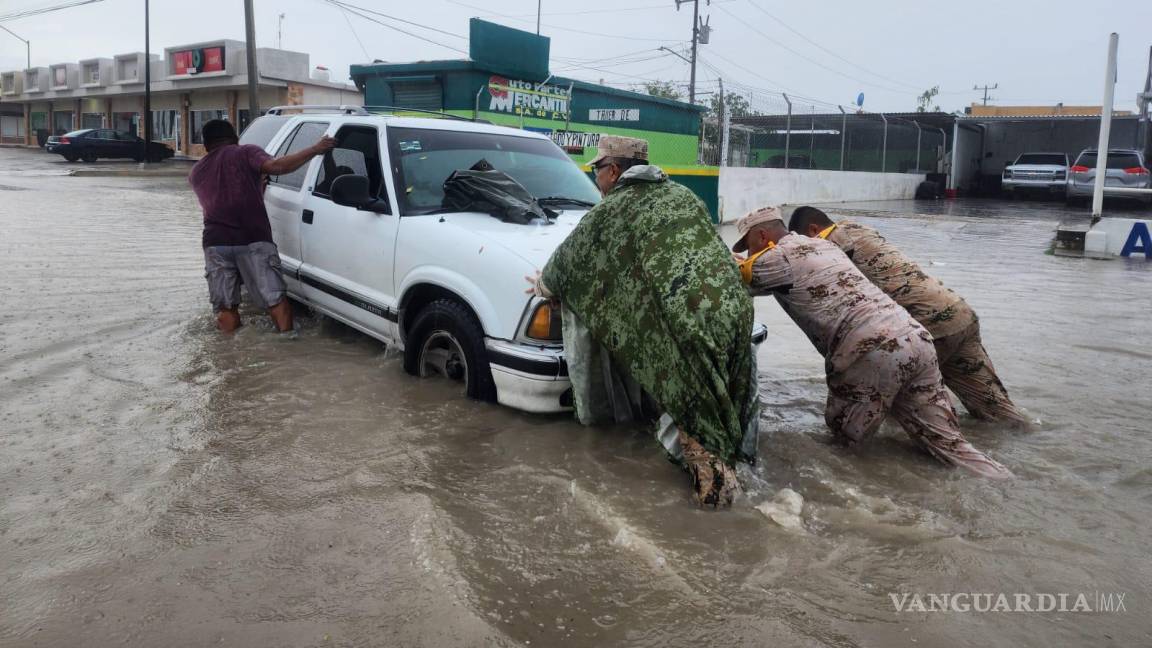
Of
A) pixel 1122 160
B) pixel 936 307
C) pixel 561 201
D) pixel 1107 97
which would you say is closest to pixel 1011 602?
pixel 936 307

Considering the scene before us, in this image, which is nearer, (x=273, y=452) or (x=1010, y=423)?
(x=273, y=452)

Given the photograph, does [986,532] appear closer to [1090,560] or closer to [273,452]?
[1090,560]

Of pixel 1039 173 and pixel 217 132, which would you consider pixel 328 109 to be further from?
pixel 1039 173

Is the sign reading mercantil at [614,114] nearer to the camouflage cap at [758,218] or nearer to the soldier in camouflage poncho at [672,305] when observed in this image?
the camouflage cap at [758,218]

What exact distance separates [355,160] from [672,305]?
2.86 meters

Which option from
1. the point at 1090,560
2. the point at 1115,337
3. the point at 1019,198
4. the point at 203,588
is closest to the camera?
the point at 203,588

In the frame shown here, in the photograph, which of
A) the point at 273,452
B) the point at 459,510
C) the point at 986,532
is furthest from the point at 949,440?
the point at 273,452

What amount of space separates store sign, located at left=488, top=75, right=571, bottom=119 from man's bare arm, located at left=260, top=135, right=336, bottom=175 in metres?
9.54

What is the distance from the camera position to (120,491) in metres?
3.56

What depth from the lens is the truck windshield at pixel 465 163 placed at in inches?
200

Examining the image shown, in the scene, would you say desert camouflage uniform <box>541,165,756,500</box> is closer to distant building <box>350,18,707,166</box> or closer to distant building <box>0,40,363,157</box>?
distant building <box>350,18,707,166</box>

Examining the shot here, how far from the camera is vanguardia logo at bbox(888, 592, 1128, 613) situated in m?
2.85

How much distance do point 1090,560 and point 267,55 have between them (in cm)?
3555

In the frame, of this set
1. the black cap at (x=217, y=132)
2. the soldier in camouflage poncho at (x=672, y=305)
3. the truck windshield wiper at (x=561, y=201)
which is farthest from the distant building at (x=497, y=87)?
the soldier in camouflage poncho at (x=672, y=305)
